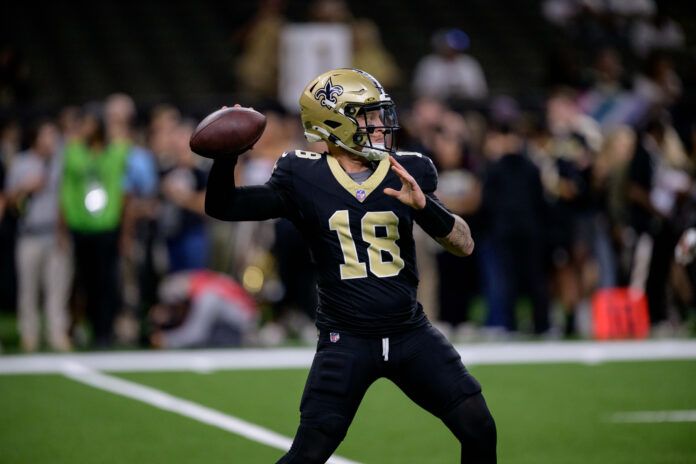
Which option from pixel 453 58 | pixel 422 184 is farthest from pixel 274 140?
pixel 422 184

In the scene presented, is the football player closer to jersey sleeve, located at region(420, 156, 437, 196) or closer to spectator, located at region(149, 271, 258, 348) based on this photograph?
jersey sleeve, located at region(420, 156, 437, 196)

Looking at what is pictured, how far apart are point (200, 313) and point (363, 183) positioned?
24.1 ft

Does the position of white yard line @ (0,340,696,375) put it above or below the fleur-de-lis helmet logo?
below

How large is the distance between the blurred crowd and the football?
23.2ft

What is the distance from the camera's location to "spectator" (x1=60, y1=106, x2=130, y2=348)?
12016 mm

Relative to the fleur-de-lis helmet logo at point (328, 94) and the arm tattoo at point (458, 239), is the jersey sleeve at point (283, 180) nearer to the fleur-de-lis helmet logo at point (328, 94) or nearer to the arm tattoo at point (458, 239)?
the fleur-de-lis helmet logo at point (328, 94)

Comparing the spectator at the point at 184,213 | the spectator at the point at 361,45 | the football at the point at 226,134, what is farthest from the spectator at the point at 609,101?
the football at the point at 226,134

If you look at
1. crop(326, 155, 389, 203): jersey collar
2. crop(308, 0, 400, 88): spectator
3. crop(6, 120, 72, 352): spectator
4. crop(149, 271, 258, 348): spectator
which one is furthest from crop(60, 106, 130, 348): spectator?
crop(326, 155, 389, 203): jersey collar

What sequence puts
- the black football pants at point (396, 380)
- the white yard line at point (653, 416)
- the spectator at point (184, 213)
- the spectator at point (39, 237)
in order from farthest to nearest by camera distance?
the spectator at point (184, 213) < the spectator at point (39, 237) < the white yard line at point (653, 416) < the black football pants at point (396, 380)

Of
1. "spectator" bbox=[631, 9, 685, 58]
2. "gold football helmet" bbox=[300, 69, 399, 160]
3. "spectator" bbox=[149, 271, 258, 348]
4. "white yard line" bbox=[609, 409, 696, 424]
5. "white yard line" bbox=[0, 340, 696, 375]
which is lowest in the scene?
"white yard line" bbox=[0, 340, 696, 375]

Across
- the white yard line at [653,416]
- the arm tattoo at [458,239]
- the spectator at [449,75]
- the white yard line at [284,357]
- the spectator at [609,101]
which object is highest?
the spectator at [449,75]

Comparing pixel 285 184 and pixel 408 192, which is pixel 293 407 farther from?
pixel 408 192

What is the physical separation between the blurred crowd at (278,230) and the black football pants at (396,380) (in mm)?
7228

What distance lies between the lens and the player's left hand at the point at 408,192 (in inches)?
201
